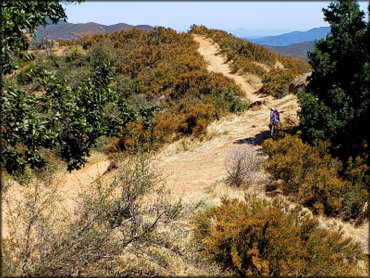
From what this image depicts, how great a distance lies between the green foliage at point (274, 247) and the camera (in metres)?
4.07

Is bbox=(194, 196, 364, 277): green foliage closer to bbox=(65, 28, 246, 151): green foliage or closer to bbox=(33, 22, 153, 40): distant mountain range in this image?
bbox=(65, 28, 246, 151): green foliage

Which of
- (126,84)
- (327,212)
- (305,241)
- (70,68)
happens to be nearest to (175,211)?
(305,241)

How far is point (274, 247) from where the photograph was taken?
4172 millimetres

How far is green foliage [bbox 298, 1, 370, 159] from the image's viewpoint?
7.58 metres

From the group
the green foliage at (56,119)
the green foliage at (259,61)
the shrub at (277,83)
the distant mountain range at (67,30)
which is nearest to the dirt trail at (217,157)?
the shrub at (277,83)

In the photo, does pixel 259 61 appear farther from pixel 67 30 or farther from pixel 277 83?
pixel 67 30

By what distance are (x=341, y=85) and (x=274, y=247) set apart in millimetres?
6461

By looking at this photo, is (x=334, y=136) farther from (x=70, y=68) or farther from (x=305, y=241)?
(x=70, y=68)

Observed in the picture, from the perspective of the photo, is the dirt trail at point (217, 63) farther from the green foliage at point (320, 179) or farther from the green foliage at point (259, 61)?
the green foliage at point (320, 179)

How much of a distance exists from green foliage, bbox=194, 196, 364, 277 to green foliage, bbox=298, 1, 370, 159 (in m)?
3.78

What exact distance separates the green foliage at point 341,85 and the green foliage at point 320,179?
27.9 inches

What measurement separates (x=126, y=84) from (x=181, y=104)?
6358 mm

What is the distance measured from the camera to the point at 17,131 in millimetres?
3141


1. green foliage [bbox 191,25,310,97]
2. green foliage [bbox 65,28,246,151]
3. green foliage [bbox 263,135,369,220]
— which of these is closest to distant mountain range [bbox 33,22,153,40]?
green foliage [bbox 65,28,246,151]
